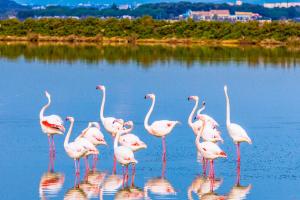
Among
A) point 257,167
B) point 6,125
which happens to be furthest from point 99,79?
point 257,167

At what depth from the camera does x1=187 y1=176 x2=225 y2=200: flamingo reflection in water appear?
50.9 ft

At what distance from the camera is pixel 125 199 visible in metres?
15.2

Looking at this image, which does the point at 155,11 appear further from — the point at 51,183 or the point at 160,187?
the point at 160,187

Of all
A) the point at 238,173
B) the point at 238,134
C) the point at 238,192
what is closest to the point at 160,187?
the point at 238,192

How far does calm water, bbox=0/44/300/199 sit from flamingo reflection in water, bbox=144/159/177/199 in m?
0.07

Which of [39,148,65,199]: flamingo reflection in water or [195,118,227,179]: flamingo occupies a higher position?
[195,118,227,179]: flamingo

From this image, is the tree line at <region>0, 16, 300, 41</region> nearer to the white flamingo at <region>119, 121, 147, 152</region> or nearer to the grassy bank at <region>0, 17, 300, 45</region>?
the grassy bank at <region>0, 17, 300, 45</region>

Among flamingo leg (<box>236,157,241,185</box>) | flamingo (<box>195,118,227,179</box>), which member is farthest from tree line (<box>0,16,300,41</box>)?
flamingo (<box>195,118,227,179</box>)

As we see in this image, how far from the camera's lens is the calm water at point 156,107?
16.6m

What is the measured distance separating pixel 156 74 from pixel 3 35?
1302 inches

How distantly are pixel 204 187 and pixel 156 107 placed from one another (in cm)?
1043

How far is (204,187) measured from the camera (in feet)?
53.1

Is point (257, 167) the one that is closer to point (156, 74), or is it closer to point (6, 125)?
point (6, 125)

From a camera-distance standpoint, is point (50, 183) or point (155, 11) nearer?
point (50, 183)
